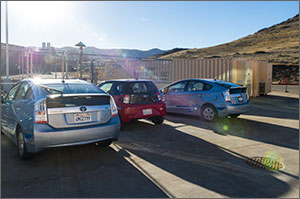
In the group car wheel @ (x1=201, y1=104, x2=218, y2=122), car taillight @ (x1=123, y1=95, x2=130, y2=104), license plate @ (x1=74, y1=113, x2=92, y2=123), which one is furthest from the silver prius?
car wheel @ (x1=201, y1=104, x2=218, y2=122)

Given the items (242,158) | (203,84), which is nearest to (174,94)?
(203,84)

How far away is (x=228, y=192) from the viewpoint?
12.1ft

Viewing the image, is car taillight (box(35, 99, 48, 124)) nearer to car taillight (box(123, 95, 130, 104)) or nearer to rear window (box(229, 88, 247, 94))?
car taillight (box(123, 95, 130, 104))

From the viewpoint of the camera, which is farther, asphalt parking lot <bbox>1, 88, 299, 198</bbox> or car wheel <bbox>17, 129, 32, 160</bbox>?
car wheel <bbox>17, 129, 32, 160</bbox>

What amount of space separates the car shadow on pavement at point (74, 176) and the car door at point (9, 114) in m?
0.48

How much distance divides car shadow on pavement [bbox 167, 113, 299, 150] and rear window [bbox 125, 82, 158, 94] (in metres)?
1.69

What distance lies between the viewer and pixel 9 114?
5.73 meters

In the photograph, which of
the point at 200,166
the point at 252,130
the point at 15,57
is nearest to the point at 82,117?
the point at 200,166

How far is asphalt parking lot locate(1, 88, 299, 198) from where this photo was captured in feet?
12.3

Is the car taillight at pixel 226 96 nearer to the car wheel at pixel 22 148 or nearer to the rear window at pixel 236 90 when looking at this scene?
the rear window at pixel 236 90

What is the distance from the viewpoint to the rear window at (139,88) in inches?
295

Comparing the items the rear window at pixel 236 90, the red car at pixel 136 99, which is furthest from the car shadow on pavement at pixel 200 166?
the rear window at pixel 236 90

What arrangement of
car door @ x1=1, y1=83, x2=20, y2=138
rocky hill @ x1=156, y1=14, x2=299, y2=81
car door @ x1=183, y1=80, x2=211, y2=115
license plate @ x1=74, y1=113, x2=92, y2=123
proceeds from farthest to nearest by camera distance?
rocky hill @ x1=156, y1=14, x2=299, y2=81, car door @ x1=183, y1=80, x2=211, y2=115, car door @ x1=1, y1=83, x2=20, y2=138, license plate @ x1=74, y1=113, x2=92, y2=123

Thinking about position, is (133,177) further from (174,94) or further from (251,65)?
(251,65)
